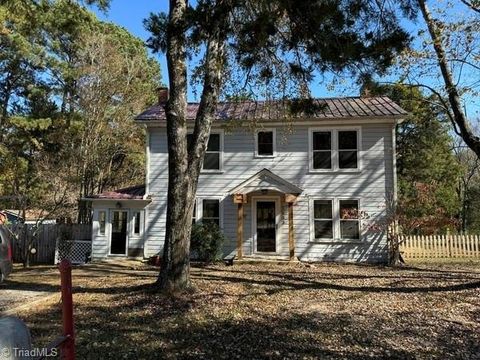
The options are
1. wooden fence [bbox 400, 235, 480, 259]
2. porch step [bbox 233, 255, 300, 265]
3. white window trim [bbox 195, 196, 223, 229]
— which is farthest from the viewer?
wooden fence [bbox 400, 235, 480, 259]

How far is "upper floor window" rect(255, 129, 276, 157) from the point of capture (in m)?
17.7

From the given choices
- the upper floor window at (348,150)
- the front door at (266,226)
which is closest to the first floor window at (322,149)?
the upper floor window at (348,150)

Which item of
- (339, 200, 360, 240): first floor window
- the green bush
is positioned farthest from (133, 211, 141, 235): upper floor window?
(339, 200, 360, 240): first floor window

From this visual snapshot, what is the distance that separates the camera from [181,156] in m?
9.32

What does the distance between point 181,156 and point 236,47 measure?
2.36m

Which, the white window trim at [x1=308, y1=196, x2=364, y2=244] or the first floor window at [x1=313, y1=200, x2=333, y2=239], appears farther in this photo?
the first floor window at [x1=313, y1=200, x2=333, y2=239]

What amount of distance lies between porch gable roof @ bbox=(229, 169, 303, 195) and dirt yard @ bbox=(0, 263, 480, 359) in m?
5.20

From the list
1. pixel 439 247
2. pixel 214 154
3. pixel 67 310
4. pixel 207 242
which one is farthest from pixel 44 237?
pixel 67 310

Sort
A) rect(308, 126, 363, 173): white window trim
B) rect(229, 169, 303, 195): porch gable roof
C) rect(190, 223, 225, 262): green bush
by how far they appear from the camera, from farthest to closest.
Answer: rect(308, 126, 363, 173): white window trim
rect(229, 169, 303, 195): porch gable roof
rect(190, 223, 225, 262): green bush

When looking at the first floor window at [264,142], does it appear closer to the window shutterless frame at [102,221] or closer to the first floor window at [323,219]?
the first floor window at [323,219]

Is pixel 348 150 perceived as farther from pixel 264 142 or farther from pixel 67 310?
pixel 67 310

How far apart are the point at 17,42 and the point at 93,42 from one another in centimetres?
568

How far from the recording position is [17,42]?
18922 mm

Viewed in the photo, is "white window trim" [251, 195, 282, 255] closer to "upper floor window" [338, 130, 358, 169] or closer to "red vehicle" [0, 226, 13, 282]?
"upper floor window" [338, 130, 358, 169]
